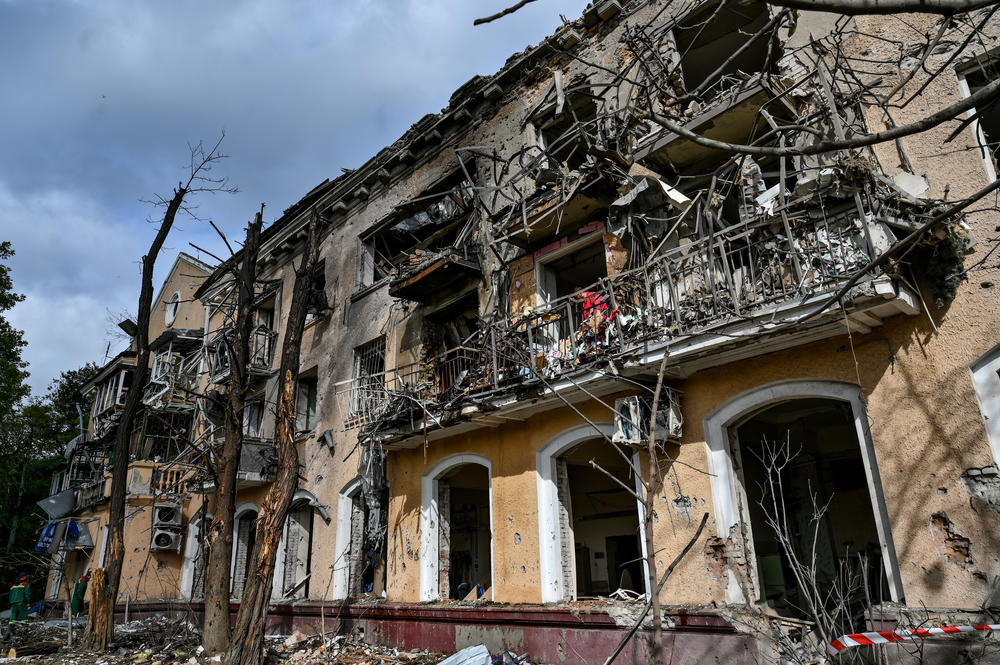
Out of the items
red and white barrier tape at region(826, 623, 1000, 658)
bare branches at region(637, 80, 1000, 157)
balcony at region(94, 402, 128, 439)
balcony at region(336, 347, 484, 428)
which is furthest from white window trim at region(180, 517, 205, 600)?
bare branches at region(637, 80, 1000, 157)

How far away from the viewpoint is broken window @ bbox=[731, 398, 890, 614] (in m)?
10.8

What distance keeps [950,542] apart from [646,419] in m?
3.48

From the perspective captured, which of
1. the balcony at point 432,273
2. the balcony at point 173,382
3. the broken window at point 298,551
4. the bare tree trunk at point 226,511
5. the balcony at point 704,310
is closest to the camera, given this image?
the balcony at point 704,310

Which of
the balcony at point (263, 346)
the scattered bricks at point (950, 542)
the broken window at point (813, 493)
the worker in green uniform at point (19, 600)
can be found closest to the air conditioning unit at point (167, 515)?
the worker in green uniform at point (19, 600)

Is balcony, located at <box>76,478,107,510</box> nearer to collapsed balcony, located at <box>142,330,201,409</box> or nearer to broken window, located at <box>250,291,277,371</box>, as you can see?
collapsed balcony, located at <box>142,330,201,409</box>

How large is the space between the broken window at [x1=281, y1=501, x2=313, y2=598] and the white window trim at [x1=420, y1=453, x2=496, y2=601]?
3.86m

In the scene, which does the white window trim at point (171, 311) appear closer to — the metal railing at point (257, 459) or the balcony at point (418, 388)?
the metal railing at point (257, 459)

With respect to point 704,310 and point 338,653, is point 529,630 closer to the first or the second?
point 338,653

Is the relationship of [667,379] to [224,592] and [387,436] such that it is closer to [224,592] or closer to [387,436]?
[387,436]

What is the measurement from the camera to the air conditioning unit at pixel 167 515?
59.8 ft

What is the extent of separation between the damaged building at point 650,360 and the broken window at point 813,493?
54mm

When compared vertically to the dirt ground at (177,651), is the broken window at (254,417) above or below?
above

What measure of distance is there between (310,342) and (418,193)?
496 centimetres

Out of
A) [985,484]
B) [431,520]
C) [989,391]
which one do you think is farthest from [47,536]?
[989,391]
